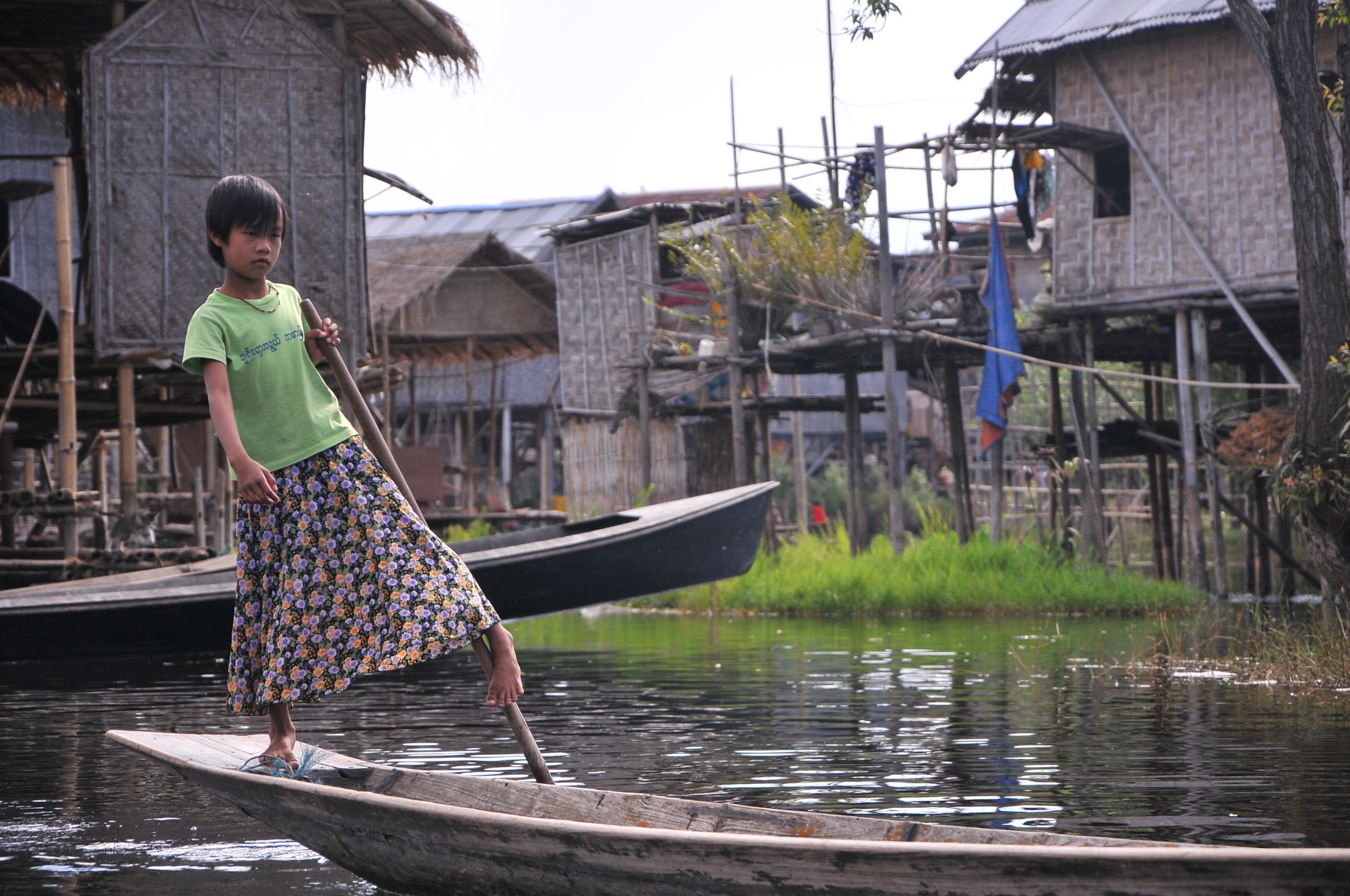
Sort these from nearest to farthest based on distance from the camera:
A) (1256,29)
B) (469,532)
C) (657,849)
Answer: (657,849) < (1256,29) < (469,532)

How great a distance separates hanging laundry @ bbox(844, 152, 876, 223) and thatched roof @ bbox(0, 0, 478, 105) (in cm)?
437

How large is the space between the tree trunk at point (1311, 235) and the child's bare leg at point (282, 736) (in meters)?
5.73

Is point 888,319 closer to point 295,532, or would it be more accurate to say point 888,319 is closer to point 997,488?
point 997,488

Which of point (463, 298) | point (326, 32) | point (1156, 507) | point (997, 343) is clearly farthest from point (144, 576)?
point (463, 298)

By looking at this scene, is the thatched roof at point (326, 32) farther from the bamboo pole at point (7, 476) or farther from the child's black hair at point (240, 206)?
the child's black hair at point (240, 206)

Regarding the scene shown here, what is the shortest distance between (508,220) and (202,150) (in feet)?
51.4

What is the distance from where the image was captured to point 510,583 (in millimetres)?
8648

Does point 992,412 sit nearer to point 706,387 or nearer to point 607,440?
point 706,387

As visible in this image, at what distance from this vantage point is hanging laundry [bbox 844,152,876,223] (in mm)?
14430

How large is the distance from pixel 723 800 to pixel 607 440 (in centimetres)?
1521

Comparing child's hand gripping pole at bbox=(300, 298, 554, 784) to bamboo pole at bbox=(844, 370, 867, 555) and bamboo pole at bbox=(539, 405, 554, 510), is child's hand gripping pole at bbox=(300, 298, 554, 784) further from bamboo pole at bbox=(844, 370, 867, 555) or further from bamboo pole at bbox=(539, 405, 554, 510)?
bamboo pole at bbox=(539, 405, 554, 510)

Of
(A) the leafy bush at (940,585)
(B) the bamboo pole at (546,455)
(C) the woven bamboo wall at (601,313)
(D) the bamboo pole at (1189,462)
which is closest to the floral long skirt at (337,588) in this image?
(A) the leafy bush at (940,585)

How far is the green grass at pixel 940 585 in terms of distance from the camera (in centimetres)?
1298

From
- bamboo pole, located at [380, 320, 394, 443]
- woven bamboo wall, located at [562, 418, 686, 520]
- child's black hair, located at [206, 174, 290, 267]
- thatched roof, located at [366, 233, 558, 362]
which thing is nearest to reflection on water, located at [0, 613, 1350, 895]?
child's black hair, located at [206, 174, 290, 267]
